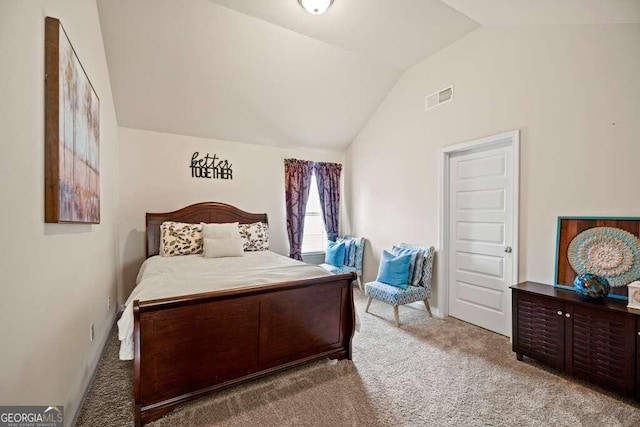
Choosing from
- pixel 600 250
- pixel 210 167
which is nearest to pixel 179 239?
pixel 210 167

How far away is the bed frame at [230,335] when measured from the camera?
173 centimetres

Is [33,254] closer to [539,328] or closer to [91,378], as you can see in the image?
[91,378]

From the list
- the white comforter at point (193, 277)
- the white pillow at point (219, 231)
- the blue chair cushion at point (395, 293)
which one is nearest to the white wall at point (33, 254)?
the white comforter at point (193, 277)

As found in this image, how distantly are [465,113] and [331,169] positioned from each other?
7.69 feet

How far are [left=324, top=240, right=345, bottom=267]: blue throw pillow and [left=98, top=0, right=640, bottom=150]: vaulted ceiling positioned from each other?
1.95 m

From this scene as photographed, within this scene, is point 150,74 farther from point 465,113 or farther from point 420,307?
point 420,307

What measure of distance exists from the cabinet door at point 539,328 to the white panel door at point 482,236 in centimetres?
50

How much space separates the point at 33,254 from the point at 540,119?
3645mm

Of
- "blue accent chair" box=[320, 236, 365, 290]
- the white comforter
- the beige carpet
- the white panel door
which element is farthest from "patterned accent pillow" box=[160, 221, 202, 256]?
the white panel door

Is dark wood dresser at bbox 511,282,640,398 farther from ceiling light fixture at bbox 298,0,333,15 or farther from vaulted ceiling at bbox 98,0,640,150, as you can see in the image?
ceiling light fixture at bbox 298,0,333,15

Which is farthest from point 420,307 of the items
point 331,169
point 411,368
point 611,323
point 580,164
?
point 331,169

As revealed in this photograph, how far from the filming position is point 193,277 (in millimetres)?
2299

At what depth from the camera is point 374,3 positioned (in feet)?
8.80

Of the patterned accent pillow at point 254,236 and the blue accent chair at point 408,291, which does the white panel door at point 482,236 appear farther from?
the patterned accent pillow at point 254,236
